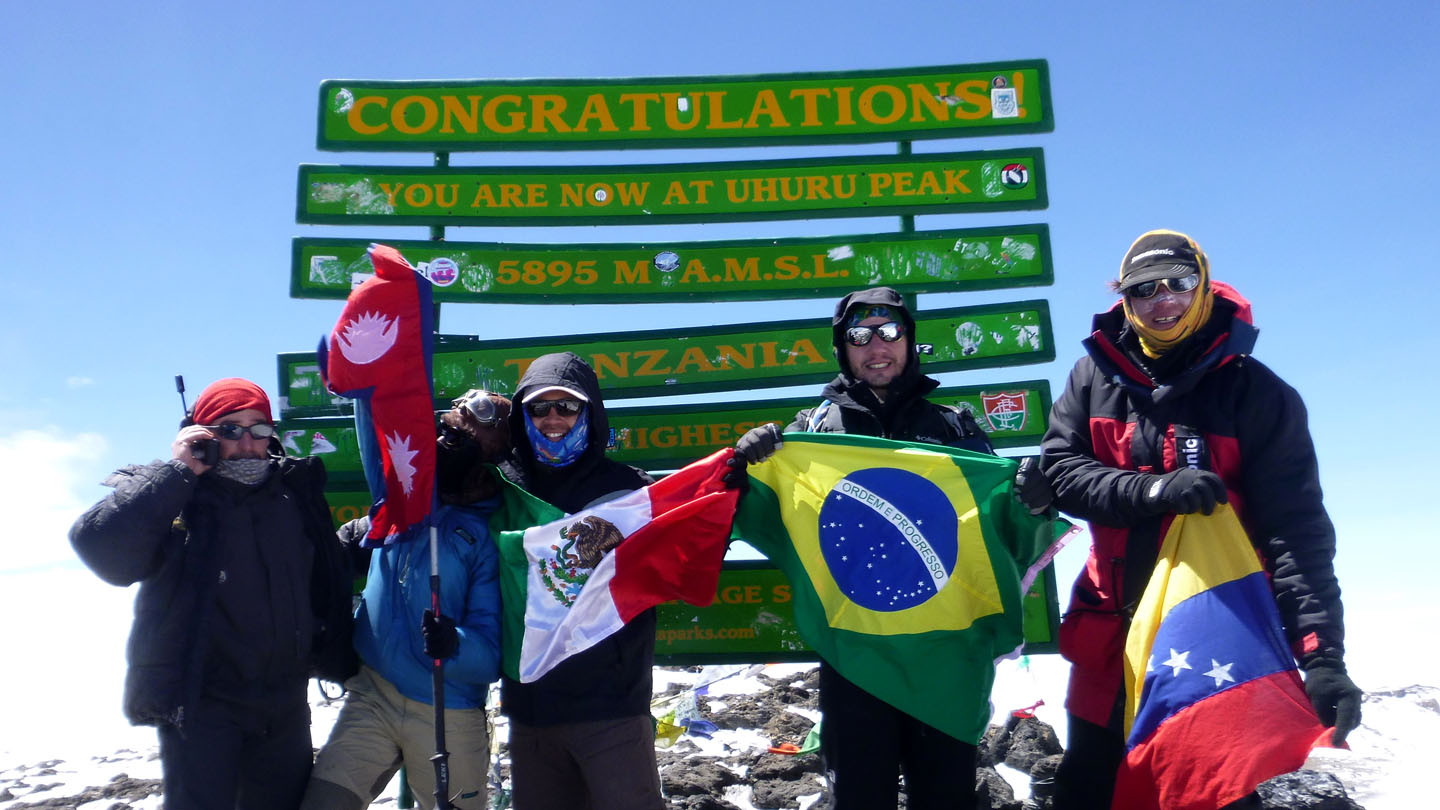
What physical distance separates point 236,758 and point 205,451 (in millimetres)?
1303

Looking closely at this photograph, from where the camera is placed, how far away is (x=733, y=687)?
9289mm

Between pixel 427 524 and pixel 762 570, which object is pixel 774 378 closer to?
pixel 762 570

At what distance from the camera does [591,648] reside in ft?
14.1

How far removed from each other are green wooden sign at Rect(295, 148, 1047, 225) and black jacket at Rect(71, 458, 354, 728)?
117 inches

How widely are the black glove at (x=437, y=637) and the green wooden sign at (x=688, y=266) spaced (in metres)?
3.18

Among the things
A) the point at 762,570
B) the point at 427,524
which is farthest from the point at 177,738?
the point at 762,570

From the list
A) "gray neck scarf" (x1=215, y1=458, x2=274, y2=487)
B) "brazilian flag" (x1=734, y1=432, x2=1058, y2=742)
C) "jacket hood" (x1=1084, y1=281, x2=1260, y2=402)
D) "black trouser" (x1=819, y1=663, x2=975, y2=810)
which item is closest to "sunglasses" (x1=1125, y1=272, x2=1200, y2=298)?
"jacket hood" (x1=1084, y1=281, x2=1260, y2=402)

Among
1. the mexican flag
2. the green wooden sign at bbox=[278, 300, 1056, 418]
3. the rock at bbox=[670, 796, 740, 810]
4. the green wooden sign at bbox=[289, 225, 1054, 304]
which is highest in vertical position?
the green wooden sign at bbox=[289, 225, 1054, 304]

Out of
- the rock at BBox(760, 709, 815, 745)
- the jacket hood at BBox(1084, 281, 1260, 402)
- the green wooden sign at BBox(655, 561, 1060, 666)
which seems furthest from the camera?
the rock at BBox(760, 709, 815, 745)

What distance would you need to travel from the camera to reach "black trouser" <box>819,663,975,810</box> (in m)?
3.92

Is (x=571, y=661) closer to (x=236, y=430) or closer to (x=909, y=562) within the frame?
(x=909, y=562)

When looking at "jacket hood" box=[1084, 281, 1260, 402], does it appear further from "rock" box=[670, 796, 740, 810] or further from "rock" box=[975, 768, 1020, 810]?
"rock" box=[670, 796, 740, 810]

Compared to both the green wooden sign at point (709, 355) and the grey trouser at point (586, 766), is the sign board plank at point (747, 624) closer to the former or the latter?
the green wooden sign at point (709, 355)

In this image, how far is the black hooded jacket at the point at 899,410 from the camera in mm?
4504
